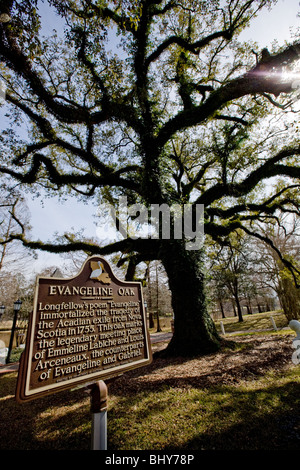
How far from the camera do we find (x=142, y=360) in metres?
2.94

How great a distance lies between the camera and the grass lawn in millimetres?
2525

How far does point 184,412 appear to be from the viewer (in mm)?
3150

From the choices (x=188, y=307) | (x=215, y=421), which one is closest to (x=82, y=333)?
(x=215, y=421)

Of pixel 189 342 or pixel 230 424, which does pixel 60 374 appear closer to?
pixel 230 424

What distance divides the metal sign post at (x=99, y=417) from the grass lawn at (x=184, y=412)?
797 mm

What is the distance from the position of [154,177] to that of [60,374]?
734cm

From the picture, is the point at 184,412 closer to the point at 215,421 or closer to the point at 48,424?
the point at 215,421

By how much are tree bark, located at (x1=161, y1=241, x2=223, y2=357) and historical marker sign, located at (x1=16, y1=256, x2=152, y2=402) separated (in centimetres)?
383

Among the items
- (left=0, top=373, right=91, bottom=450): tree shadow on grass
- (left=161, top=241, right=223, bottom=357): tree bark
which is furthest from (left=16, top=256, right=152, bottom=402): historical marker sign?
(left=161, top=241, right=223, bottom=357): tree bark

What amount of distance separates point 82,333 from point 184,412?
2236 millimetres

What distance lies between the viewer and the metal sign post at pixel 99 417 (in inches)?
79.9

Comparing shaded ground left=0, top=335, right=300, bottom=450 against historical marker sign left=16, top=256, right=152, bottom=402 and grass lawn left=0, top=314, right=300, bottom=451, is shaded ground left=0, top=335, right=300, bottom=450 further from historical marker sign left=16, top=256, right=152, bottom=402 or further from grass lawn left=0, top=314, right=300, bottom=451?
historical marker sign left=16, top=256, right=152, bottom=402

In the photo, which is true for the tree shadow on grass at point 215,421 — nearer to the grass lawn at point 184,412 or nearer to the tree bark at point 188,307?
the grass lawn at point 184,412

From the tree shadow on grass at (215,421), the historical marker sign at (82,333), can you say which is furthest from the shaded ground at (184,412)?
the historical marker sign at (82,333)
